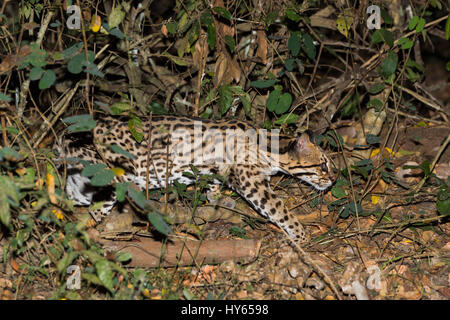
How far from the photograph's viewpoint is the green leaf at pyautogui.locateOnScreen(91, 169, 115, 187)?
3.56 m

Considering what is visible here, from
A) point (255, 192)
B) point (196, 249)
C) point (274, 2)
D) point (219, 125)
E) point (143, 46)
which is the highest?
point (274, 2)

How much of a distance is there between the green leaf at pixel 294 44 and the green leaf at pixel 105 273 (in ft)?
9.96

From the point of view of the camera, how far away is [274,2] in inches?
222

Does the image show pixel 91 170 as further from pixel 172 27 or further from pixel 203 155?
pixel 172 27

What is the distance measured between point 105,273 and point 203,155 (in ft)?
6.83

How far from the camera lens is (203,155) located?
528 cm

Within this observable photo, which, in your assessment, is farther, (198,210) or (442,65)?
(442,65)

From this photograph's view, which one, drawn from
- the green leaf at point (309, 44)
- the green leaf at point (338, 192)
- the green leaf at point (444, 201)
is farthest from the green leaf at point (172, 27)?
the green leaf at point (444, 201)

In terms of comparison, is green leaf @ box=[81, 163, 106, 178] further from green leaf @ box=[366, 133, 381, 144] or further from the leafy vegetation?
green leaf @ box=[366, 133, 381, 144]

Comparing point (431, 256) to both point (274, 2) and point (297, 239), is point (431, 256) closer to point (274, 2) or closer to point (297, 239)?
point (297, 239)

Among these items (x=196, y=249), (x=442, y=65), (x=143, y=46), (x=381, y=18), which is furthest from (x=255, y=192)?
(x=442, y=65)

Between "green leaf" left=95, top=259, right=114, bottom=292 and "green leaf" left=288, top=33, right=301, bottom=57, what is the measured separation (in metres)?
3.04

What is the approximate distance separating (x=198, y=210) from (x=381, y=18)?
9.90ft

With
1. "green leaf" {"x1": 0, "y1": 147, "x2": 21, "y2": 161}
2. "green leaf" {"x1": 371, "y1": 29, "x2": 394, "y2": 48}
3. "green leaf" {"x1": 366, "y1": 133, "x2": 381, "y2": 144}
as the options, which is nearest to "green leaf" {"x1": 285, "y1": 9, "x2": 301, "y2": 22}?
"green leaf" {"x1": 371, "y1": 29, "x2": 394, "y2": 48}
